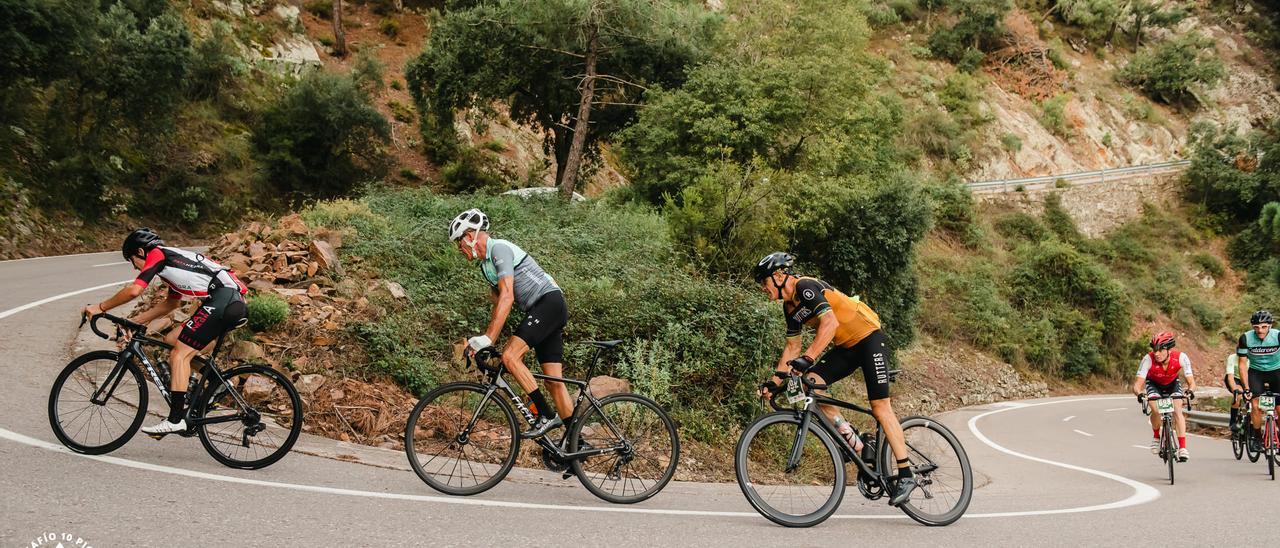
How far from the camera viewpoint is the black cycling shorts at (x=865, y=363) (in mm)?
6191

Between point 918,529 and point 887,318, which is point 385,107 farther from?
point 918,529

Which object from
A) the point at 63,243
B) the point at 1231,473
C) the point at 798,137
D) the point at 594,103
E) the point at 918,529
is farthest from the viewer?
the point at 594,103

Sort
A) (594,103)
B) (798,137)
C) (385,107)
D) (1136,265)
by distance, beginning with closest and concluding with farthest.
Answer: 1. (798,137)
2. (594,103)
3. (385,107)
4. (1136,265)

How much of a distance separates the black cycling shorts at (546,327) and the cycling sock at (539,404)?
27 centimetres

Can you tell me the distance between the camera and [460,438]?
5.89 metres

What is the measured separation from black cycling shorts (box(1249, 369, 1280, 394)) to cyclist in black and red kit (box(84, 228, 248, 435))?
1259cm

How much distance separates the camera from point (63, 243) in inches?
831

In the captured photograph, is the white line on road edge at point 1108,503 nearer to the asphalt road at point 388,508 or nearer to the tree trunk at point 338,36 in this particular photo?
the asphalt road at point 388,508

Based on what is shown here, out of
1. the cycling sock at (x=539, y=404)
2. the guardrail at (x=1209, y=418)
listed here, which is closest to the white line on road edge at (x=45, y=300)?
the cycling sock at (x=539, y=404)

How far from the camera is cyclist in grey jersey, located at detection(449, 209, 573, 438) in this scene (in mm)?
6029

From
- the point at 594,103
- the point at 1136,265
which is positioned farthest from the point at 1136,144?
the point at 594,103

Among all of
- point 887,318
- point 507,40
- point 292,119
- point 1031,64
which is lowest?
point 887,318

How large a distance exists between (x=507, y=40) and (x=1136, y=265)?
1522 inches

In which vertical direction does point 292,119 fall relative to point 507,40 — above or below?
below
